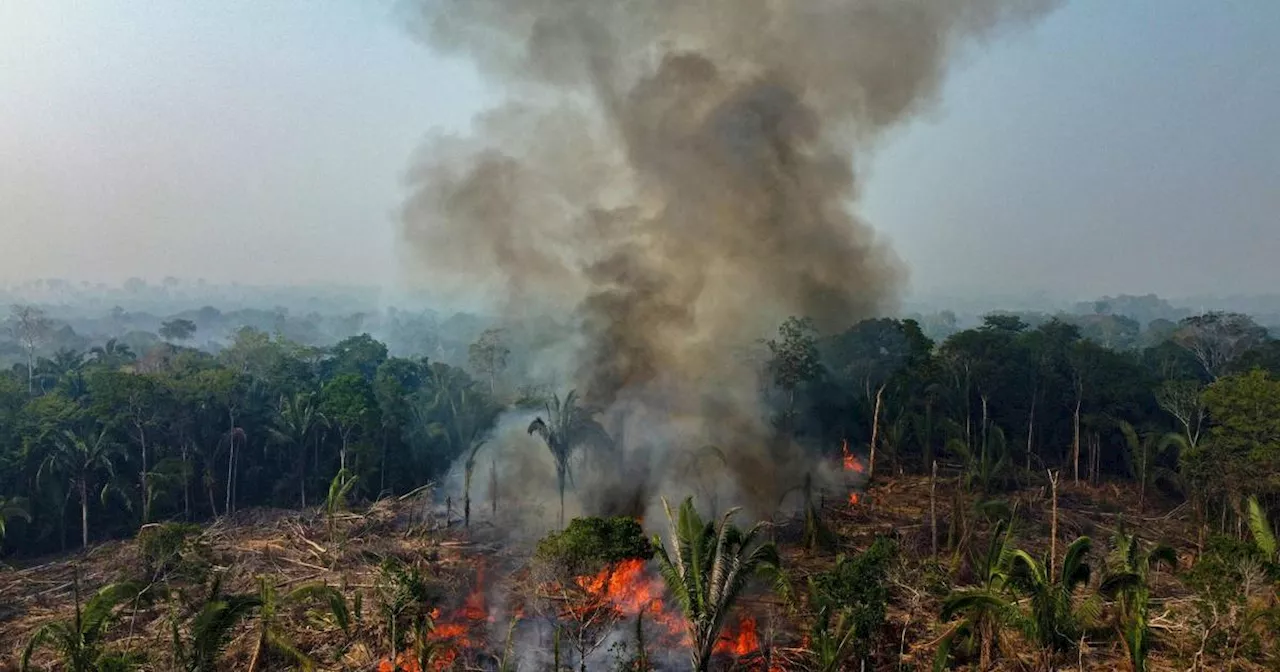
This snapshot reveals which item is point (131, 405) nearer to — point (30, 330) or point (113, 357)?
point (113, 357)

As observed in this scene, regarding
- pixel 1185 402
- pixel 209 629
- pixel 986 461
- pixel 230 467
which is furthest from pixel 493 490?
pixel 1185 402

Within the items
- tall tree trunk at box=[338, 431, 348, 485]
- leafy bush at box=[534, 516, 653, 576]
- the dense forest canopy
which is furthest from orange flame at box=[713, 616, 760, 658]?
tall tree trunk at box=[338, 431, 348, 485]

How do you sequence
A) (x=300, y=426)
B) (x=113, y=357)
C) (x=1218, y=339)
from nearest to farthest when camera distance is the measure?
(x=300, y=426) < (x=1218, y=339) < (x=113, y=357)

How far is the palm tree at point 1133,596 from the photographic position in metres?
15.0

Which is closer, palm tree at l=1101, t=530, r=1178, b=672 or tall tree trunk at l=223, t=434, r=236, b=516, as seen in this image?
palm tree at l=1101, t=530, r=1178, b=672

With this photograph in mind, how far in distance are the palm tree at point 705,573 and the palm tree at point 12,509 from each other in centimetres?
2276

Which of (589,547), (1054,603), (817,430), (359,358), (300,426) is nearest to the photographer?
(1054,603)

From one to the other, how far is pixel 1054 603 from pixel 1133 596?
2.39m

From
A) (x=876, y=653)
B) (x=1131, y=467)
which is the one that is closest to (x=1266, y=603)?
(x=876, y=653)

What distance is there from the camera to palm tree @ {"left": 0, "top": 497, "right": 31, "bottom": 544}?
2549 centimetres

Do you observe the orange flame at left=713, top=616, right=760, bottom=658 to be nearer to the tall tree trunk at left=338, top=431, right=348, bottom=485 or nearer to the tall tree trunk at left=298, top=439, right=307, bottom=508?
the tall tree trunk at left=338, top=431, right=348, bottom=485

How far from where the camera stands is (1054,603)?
16.0 meters

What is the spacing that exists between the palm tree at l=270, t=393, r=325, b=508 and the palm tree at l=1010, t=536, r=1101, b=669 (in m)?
30.0

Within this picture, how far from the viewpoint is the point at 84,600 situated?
22.7 m
